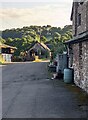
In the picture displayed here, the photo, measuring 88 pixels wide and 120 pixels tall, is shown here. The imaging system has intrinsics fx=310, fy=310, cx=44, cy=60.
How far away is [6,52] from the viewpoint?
71.2 metres

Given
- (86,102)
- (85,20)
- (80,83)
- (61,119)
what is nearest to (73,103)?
(86,102)

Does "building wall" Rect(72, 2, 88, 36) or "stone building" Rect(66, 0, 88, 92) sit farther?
"building wall" Rect(72, 2, 88, 36)

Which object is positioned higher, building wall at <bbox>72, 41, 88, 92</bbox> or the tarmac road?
building wall at <bbox>72, 41, 88, 92</bbox>

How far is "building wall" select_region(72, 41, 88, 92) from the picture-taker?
17.8 m

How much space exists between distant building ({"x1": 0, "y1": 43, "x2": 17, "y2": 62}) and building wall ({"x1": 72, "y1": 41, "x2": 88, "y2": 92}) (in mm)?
41180

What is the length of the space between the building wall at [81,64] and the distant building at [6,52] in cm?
4118

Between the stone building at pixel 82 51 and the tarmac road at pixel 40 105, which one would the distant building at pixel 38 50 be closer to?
the stone building at pixel 82 51

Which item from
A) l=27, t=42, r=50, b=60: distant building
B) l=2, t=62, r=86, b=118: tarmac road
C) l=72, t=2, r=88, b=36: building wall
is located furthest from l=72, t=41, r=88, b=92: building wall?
l=27, t=42, r=50, b=60: distant building

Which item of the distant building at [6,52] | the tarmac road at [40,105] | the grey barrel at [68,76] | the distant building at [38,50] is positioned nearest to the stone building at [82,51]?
the grey barrel at [68,76]

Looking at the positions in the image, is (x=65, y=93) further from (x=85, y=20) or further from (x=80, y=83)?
(x=85, y=20)

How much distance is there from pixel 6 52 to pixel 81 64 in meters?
53.0

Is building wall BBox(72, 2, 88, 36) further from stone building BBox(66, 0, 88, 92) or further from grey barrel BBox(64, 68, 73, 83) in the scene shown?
grey barrel BBox(64, 68, 73, 83)

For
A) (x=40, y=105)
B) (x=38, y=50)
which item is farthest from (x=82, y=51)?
(x=38, y=50)

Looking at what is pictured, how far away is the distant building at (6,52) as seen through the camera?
209ft
